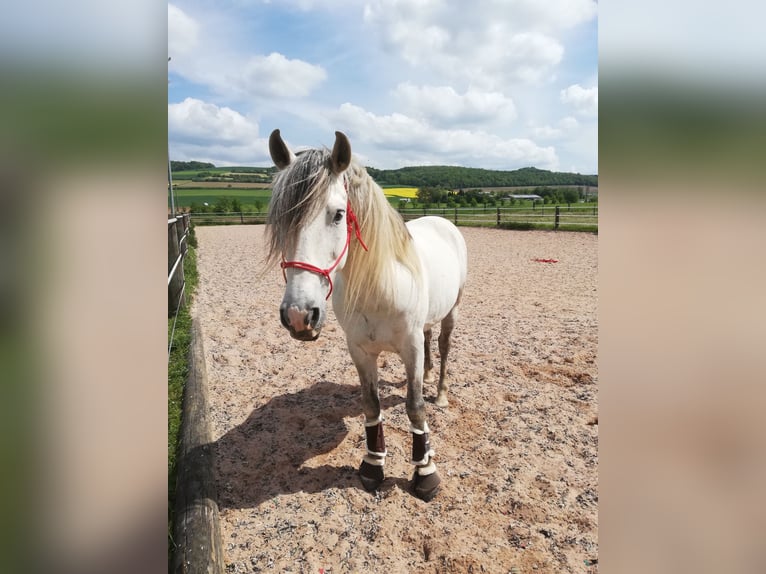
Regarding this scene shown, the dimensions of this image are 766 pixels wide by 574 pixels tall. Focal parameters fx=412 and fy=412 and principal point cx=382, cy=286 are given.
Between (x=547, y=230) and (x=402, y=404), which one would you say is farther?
(x=547, y=230)

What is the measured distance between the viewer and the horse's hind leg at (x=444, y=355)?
3.65 meters

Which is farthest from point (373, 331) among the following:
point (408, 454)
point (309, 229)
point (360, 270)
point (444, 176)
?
point (444, 176)

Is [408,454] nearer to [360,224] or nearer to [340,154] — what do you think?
[360,224]

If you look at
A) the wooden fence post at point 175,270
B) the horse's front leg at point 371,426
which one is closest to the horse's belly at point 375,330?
the horse's front leg at point 371,426

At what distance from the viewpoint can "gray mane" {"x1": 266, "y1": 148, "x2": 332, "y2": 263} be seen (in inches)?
71.6

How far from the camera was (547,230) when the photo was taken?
18.0m

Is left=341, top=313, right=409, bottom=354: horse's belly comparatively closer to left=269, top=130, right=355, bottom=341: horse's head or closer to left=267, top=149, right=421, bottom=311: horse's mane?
left=267, top=149, right=421, bottom=311: horse's mane

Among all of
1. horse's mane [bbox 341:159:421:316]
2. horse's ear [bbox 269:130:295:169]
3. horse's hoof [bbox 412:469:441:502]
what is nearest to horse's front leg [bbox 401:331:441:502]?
horse's hoof [bbox 412:469:441:502]

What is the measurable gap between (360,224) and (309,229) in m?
0.41

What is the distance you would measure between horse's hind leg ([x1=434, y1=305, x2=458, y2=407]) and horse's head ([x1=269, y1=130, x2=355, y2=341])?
200 centimetres
